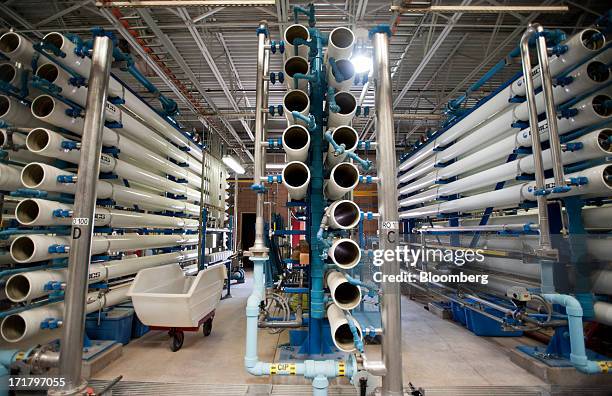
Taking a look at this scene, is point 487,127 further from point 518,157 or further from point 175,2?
point 175,2

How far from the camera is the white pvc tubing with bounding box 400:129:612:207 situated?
2.09 m

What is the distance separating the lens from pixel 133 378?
2.36m

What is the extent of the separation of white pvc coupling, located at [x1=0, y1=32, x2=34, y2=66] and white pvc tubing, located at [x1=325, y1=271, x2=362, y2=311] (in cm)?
307

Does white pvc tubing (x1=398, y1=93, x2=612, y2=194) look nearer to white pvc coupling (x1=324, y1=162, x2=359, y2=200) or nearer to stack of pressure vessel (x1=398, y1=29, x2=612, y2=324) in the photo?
stack of pressure vessel (x1=398, y1=29, x2=612, y2=324)

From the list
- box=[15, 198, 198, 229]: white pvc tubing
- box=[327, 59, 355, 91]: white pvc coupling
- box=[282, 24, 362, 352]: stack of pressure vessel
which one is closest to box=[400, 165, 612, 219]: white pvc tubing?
box=[282, 24, 362, 352]: stack of pressure vessel

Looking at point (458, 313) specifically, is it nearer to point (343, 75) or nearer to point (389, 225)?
point (389, 225)

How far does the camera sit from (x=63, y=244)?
7.87ft

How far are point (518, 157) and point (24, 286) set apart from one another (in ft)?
15.0

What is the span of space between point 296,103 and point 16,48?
2298 millimetres

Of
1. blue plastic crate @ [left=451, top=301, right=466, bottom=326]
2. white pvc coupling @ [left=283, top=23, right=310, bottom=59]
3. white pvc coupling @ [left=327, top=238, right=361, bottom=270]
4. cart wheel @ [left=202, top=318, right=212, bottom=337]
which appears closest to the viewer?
white pvc coupling @ [left=327, top=238, right=361, bottom=270]

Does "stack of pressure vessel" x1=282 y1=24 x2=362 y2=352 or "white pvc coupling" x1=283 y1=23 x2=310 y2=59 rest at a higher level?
"white pvc coupling" x1=283 y1=23 x2=310 y2=59

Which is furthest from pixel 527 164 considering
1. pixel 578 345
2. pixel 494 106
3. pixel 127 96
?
pixel 127 96

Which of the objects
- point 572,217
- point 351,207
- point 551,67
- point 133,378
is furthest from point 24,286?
point 551,67

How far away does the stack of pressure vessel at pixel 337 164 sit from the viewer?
191cm
